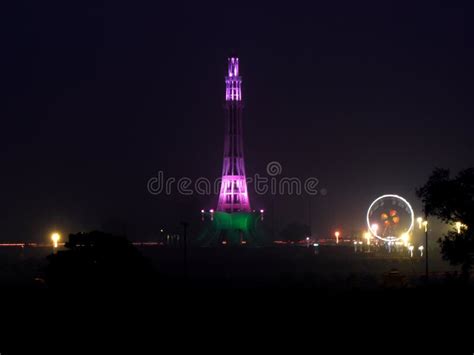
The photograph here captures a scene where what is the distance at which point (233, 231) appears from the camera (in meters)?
155

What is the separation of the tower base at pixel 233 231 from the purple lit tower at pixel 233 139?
3410 mm

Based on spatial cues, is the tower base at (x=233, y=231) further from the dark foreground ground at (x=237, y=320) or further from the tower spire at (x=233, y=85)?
the dark foreground ground at (x=237, y=320)

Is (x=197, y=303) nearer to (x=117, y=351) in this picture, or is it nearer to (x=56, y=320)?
(x=56, y=320)

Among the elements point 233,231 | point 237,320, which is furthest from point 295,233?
point 237,320

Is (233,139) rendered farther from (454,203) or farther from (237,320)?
(237,320)

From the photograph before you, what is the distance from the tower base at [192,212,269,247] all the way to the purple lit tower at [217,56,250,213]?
3410 mm

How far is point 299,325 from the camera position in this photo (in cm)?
4603

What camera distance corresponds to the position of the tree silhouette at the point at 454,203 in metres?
66.1

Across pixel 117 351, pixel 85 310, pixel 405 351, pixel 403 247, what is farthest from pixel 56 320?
pixel 403 247

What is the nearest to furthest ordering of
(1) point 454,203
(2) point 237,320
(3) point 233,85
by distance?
(2) point 237,320
(1) point 454,203
(3) point 233,85

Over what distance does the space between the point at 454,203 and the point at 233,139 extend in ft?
272

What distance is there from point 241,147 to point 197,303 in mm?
98946

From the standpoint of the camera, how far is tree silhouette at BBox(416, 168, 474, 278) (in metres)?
66.1

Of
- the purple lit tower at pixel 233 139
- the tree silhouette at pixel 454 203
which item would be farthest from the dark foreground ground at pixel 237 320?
the purple lit tower at pixel 233 139
